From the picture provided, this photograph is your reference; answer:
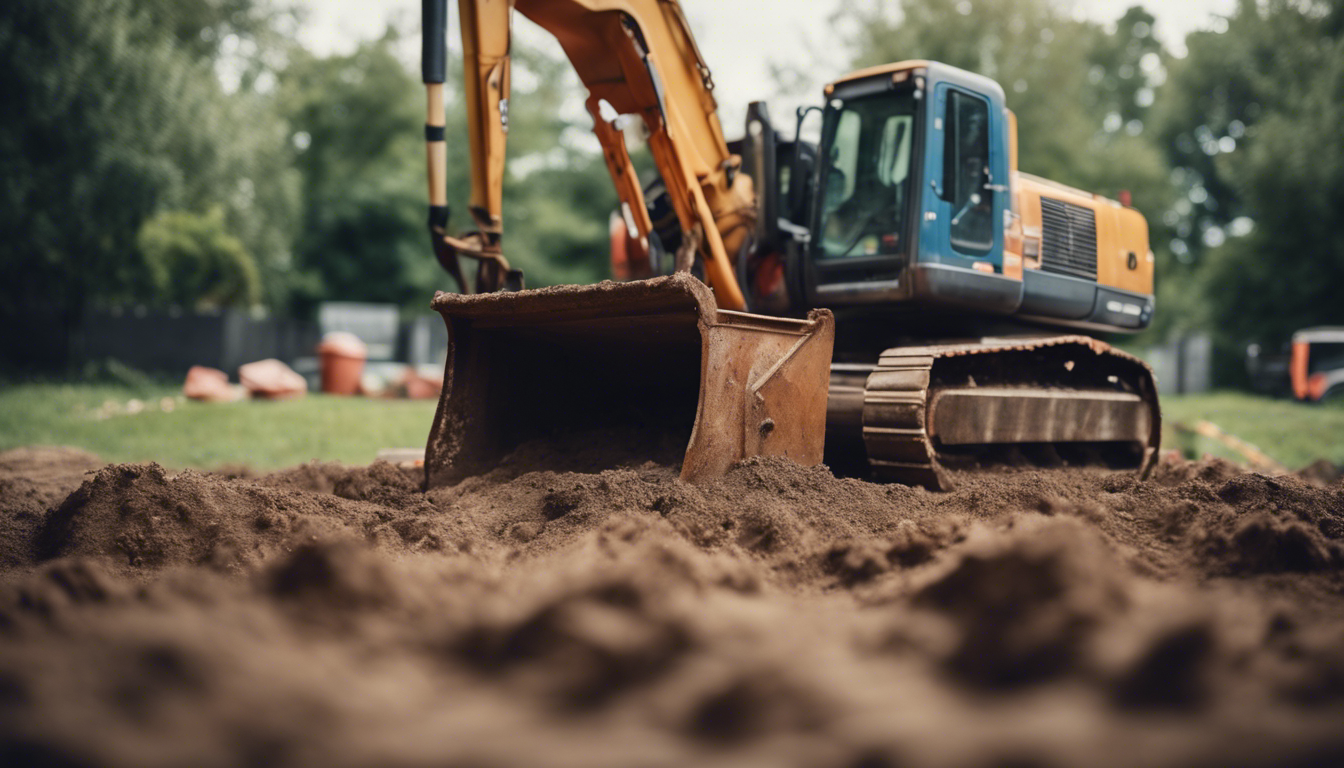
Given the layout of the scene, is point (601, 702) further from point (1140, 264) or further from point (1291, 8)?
point (1291, 8)

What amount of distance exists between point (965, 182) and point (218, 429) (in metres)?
8.44

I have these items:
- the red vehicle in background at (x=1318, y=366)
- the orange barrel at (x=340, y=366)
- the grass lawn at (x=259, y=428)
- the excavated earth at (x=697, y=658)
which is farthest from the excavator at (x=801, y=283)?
the red vehicle in background at (x=1318, y=366)

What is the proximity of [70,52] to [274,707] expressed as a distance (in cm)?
1757

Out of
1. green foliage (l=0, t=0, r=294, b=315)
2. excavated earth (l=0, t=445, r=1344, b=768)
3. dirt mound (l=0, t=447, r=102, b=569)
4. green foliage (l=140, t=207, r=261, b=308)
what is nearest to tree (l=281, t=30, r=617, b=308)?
green foliage (l=140, t=207, r=261, b=308)

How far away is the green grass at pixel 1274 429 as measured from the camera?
35.6 feet

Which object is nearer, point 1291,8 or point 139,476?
point 139,476

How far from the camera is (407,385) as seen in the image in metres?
16.0

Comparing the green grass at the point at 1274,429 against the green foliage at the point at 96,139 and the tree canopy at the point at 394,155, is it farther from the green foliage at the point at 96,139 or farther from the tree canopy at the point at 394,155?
the green foliage at the point at 96,139

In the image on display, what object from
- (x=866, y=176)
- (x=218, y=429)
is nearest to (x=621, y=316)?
(x=866, y=176)

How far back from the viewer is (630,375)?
5219 mm

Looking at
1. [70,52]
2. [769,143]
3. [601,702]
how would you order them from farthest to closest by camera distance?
1. [70,52]
2. [769,143]
3. [601,702]

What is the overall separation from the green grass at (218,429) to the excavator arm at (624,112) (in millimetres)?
3856

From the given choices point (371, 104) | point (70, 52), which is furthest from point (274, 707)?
point (371, 104)

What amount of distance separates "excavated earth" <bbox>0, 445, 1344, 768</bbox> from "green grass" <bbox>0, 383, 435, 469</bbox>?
20.6 feet
